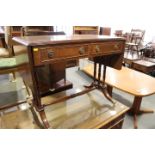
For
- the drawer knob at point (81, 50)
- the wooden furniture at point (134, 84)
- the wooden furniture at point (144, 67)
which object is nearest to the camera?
the drawer knob at point (81, 50)

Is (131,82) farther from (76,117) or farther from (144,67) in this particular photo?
(144,67)

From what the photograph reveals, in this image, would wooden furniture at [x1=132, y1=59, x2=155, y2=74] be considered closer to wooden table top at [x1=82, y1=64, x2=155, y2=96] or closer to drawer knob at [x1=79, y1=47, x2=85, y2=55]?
wooden table top at [x1=82, y1=64, x2=155, y2=96]

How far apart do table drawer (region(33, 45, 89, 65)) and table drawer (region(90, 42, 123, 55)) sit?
Answer: 0.07m

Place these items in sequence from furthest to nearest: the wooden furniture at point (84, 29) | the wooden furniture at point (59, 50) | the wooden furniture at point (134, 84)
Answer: the wooden furniture at point (84, 29)
the wooden furniture at point (134, 84)
the wooden furniture at point (59, 50)

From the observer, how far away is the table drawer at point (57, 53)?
2.72 feet

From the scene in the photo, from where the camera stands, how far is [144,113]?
2.09 metres

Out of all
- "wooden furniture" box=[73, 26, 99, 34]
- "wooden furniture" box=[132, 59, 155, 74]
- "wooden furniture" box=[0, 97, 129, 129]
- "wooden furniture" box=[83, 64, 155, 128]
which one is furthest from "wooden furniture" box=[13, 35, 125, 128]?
"wooden furniture" box=[73, 26, 99, 34]

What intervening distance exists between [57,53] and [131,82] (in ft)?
4.86

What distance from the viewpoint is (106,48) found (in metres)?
1.11

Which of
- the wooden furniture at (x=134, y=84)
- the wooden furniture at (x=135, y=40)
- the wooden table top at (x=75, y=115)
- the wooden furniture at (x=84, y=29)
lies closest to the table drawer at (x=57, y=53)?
the wooden table top at (x=75, y=115)

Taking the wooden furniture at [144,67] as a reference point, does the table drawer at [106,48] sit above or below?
above

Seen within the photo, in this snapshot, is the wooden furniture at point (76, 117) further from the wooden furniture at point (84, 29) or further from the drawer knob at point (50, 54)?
the wooden furniture at point (84, 29)

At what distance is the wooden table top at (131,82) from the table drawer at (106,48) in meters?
0.81

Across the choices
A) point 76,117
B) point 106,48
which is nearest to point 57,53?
point 106,48
